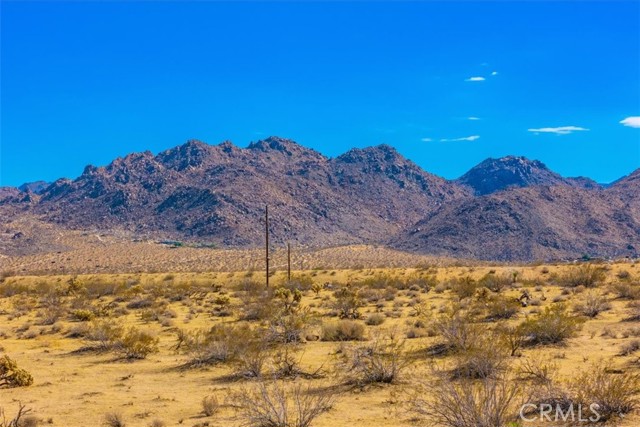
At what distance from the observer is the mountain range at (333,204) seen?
4210 inches

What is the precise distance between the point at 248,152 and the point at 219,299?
149m

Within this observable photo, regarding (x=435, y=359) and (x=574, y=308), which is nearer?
(x=435, y=359)

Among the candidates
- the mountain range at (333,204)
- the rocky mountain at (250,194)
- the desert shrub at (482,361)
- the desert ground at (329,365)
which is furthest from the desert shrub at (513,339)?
the rocky mountain at (250,194)

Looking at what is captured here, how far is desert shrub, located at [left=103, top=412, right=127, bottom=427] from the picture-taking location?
38.9 feet

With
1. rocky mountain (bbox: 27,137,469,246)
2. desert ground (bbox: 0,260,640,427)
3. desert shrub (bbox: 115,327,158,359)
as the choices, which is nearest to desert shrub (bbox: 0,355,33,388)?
desert ground (bbox: 0,260,640,427)

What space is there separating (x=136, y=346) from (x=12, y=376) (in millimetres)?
3953

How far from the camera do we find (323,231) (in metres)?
130

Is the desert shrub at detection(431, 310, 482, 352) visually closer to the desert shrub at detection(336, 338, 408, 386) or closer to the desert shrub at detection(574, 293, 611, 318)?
the desert shrub at detection(336, 338, 408, 386)

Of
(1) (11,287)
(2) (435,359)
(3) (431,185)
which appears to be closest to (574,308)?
(2) (435,359)

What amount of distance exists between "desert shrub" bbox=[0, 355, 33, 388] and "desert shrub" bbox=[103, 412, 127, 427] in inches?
198

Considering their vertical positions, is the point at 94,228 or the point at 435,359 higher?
the point at 94,228

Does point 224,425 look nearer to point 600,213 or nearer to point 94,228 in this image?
point 600,213

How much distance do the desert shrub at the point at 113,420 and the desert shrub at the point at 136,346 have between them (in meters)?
6.97

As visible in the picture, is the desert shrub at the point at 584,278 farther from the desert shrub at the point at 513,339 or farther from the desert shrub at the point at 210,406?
the desert shrub at the point at 210,406
